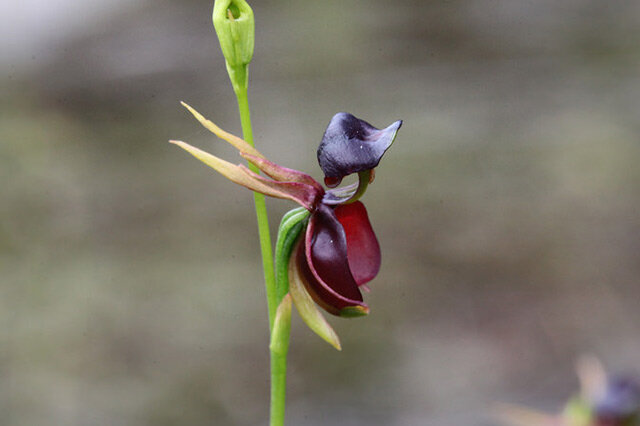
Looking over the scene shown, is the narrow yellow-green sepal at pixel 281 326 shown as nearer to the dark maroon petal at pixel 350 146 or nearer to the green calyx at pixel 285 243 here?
the green calyx at pixel 285 243

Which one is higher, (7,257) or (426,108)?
(426,108)

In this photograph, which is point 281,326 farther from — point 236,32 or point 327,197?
point 236,32

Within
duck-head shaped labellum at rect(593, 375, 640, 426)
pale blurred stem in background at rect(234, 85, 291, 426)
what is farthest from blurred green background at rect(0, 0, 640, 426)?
pale blurred stem in background at rect(234, 85, 291, 426)

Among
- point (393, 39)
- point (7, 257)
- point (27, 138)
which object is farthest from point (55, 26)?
point (393, 39)

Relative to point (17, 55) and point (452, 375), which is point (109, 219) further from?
point (452, 375)

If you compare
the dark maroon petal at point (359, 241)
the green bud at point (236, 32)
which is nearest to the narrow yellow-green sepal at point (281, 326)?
the dark maroon petal at point (359, 241)

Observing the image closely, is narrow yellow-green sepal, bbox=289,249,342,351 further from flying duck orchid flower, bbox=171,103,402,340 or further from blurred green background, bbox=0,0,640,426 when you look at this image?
blurred green background, bbox=0,0,640,426

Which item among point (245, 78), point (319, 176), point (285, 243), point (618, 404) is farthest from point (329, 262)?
point (319, 176)
